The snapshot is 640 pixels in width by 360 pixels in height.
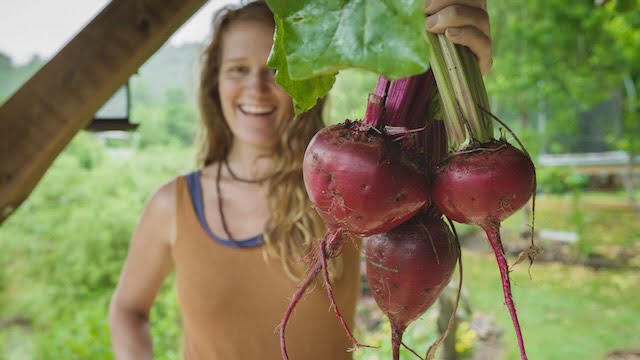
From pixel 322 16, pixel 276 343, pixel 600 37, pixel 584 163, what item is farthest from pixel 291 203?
pixel 584 163

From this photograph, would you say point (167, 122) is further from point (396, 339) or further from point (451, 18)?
point (451, 18)

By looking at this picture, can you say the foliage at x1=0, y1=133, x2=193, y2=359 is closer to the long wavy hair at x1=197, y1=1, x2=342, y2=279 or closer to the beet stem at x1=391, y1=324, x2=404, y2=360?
the long wavy hair at x1=197, y1=1, x2=342, y2=279

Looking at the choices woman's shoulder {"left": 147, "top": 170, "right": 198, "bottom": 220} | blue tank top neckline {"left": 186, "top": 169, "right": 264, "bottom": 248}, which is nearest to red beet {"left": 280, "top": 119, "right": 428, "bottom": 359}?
blue tank top neckline {"left": 186, "top": 169, "right": 264, "bottom": 248}

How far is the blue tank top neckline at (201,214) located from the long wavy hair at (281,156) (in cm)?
4

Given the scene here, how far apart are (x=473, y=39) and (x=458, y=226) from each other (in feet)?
13.0

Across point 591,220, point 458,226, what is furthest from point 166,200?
point 591,220

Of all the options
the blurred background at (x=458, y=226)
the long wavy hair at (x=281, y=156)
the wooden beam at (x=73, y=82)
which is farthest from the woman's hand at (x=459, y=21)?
the blurred background at (x=458, y=226)

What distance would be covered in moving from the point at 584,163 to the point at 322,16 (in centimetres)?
929

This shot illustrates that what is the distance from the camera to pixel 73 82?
2.89ft

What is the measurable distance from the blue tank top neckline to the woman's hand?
0.85m

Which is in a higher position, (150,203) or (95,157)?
(95,157)

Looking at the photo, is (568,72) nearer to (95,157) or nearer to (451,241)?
(95,157)

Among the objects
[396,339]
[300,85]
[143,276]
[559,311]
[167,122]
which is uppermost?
[167,122]

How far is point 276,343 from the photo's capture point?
1226 millimetres
